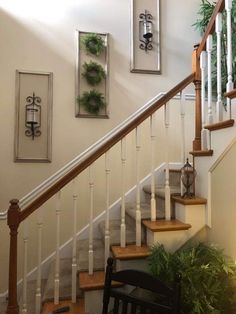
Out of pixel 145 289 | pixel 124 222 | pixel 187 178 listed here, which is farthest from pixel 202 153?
pixel 145 289

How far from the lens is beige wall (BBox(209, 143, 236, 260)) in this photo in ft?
6.28

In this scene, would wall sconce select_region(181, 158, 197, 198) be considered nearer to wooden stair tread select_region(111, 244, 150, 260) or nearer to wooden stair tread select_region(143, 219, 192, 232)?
wooden stair tread select_region(143, 219, 192, 232)

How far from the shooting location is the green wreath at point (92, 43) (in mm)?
3199

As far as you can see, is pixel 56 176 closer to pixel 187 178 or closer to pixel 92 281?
pixel 92 281

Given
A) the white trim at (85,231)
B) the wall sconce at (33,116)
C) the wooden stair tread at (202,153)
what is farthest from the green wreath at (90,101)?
the wooden stair tread at (202,153)

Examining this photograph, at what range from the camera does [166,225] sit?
81.7 inches

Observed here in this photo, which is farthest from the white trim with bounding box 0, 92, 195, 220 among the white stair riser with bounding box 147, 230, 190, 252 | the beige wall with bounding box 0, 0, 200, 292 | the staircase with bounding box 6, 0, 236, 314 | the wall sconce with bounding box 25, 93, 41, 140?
the white stair riser with bounding box 147, 230, 190, 252

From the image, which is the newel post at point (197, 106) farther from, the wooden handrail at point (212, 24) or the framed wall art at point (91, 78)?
the framed wall art at point (91, 78)

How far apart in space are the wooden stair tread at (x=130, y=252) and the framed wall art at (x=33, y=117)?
137 centimetres

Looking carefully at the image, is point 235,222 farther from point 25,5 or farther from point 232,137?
point 25,5

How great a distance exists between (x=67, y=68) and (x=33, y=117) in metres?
0.69

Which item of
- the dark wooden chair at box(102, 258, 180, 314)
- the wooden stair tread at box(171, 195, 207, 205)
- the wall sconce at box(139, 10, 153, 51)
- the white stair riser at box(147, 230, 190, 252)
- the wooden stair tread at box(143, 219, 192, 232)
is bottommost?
the dark wooden chair at box(102, 258, 180, 314)

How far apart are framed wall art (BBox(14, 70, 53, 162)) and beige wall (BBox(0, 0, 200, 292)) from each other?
0.06 meters

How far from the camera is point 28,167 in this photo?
3029 mm
